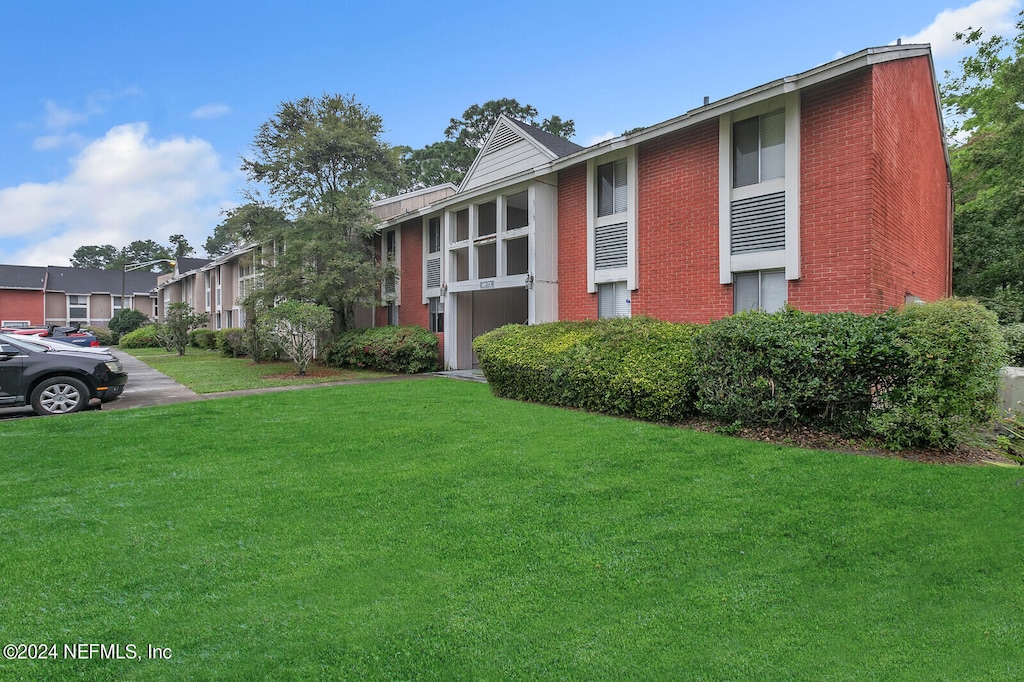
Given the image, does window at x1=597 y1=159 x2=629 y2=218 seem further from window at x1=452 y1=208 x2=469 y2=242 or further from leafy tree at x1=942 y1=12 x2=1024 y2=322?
leafy tree at x1=942 y1=12 x2=1024 y2=322

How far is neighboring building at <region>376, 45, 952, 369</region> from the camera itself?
8.70m

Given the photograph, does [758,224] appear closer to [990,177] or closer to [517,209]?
[517,209]

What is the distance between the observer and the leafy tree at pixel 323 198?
706 inches

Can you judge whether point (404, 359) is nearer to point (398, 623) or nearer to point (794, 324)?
point (794, 324)

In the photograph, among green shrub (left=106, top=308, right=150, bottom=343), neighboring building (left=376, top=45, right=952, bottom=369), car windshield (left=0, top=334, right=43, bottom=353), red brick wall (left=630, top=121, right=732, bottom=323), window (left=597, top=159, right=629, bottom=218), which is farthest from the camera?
green shrub (left=106, top=308, right=150, bottom=343)

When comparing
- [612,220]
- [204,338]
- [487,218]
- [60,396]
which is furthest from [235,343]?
[612,220]

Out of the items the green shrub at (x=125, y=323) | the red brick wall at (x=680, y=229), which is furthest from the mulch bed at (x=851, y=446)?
the green shrub at (x=125, y=323)

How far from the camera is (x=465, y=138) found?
143ft

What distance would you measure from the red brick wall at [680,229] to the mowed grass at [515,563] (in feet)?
16.9

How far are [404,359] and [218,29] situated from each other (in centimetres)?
958

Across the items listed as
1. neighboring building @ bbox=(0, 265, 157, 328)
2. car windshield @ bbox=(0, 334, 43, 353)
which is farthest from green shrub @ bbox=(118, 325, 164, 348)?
car windshield @ bbox=(0, 334, 43, 353)

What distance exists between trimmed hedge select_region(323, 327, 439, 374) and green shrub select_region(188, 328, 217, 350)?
61.3 ft

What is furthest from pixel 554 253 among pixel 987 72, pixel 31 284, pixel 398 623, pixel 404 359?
pixel 31 284

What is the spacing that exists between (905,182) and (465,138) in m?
37.7
